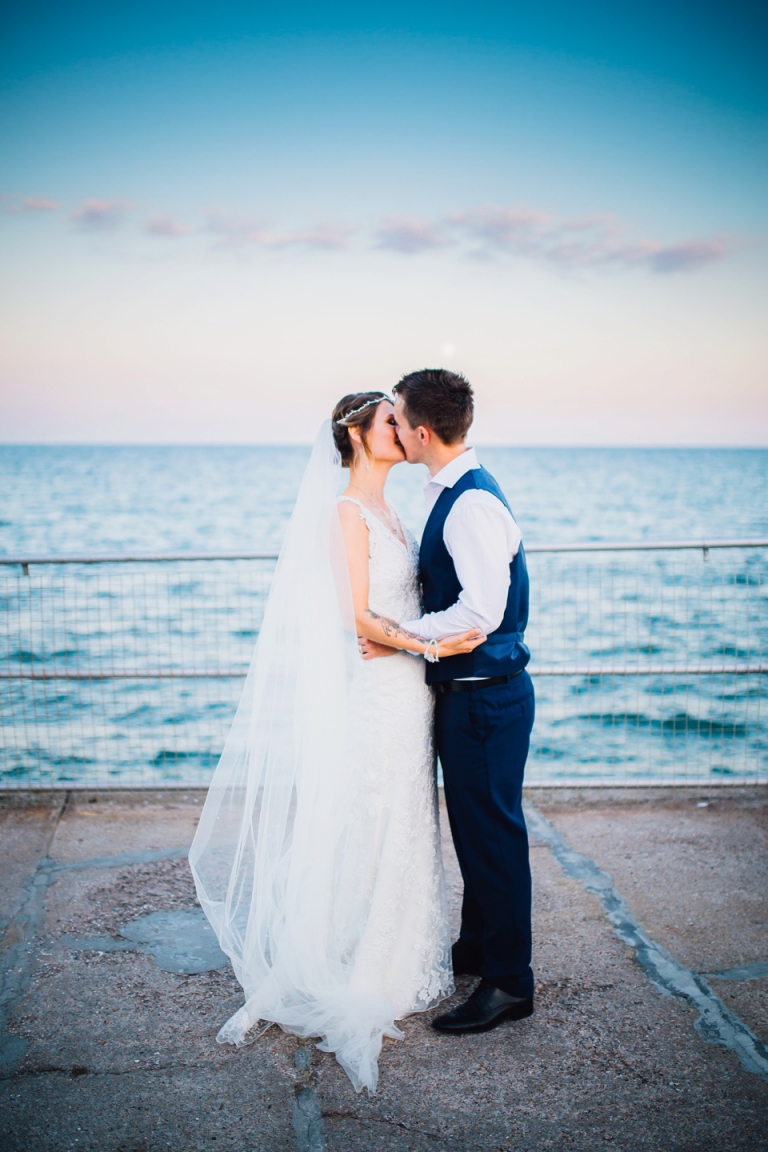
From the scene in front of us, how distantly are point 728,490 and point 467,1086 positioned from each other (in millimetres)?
59513

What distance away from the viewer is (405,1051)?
2625mm

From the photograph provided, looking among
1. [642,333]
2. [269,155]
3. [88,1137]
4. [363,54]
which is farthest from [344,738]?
[642,333]

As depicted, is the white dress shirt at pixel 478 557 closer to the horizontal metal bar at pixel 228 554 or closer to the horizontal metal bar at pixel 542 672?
the horizontal metal bar at pixel 228 554

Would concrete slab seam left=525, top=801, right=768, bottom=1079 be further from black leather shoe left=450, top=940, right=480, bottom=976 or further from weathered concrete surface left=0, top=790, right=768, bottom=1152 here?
black leather shoe left=450, top=940, right=480, bottom=976

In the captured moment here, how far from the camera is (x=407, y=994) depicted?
2852 millimetres

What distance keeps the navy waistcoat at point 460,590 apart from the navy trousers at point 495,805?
9cm

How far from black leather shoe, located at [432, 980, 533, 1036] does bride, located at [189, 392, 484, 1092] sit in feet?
0.55

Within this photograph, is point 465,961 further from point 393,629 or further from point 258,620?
point 258,620

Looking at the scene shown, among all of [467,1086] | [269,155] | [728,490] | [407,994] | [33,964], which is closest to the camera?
[467,1086]

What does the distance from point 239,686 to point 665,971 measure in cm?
933

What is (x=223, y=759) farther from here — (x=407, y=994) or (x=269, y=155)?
(x=269, y=155)

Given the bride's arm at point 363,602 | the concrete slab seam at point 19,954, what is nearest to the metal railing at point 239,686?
the concrete slab seam at point 19,954

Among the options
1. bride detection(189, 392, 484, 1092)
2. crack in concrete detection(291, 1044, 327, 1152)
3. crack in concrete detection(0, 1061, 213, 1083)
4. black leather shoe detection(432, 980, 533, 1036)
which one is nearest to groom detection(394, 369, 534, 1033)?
black leather shoe detection(432, 980, 533, 1036)

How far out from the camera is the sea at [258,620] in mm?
5059
